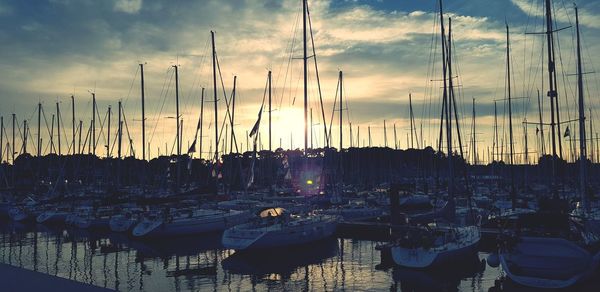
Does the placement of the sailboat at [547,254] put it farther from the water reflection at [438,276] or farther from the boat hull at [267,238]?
the boat hull at [267,238]

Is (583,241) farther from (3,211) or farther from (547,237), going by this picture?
(3,211)

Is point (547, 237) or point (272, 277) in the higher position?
point (547, 237)

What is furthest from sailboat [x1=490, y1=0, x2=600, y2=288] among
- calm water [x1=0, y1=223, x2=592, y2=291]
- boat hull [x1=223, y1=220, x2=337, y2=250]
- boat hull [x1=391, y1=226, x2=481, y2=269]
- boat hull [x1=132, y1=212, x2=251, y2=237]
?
boat hull [x1=132, y1=212, x2=251, y2=237]

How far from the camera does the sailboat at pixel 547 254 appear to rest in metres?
18.5

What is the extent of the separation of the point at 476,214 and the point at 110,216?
29621 mm

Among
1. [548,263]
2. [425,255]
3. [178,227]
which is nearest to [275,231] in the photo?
[425,255]

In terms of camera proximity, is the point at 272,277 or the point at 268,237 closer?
the point at 272,277

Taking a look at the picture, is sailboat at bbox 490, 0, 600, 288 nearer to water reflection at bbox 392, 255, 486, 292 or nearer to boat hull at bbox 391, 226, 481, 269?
water reflection at bbox 392, 255, 486, 292

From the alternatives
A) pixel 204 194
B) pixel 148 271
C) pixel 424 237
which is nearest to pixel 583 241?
pixel 424 237

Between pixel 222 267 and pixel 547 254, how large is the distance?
47.5 feet

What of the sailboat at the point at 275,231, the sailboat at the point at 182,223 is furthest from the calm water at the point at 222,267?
the sailboat at the point at 182,223

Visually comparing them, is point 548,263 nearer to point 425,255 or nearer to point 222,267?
point 425,255

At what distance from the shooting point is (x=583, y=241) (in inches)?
762

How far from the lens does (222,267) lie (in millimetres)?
24750
